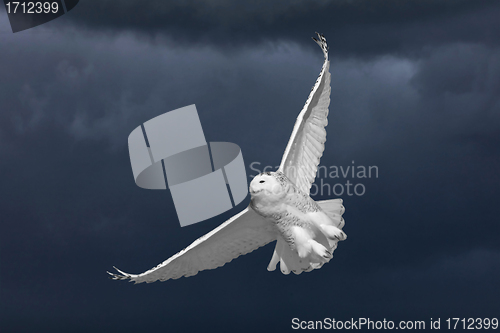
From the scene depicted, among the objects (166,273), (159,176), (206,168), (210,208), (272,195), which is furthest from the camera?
(206,168)

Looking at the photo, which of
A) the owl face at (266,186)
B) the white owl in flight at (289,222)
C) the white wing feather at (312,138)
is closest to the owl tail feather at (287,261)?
the white owl in flight at (289,222)

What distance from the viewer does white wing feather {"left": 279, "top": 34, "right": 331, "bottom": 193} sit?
12.6m

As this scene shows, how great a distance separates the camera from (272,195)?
1090 centimetres

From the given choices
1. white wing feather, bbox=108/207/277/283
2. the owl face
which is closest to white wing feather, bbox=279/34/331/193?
white wing feather, bbox=108/207/277/283

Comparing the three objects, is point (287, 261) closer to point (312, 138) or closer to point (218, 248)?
point (218, 248)

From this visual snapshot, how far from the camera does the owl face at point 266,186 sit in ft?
35.6

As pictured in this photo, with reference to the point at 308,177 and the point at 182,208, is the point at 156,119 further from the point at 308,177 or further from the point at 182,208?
the point at 308,177

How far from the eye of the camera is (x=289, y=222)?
1131cm

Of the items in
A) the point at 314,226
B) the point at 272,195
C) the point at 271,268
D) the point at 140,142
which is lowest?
the point at 271,268

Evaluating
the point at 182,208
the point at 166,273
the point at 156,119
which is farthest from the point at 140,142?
the point at 166,273

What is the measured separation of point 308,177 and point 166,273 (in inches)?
146

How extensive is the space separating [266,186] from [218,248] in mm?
2241

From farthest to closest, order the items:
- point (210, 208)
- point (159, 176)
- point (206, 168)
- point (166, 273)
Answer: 1. point (206, 168)
2. point (159, 176)
3. point (210, 208)
4. point (166, 273)

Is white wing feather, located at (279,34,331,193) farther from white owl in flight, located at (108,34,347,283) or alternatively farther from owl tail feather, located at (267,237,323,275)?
owl tail feather, located at (267,237,323,275)
